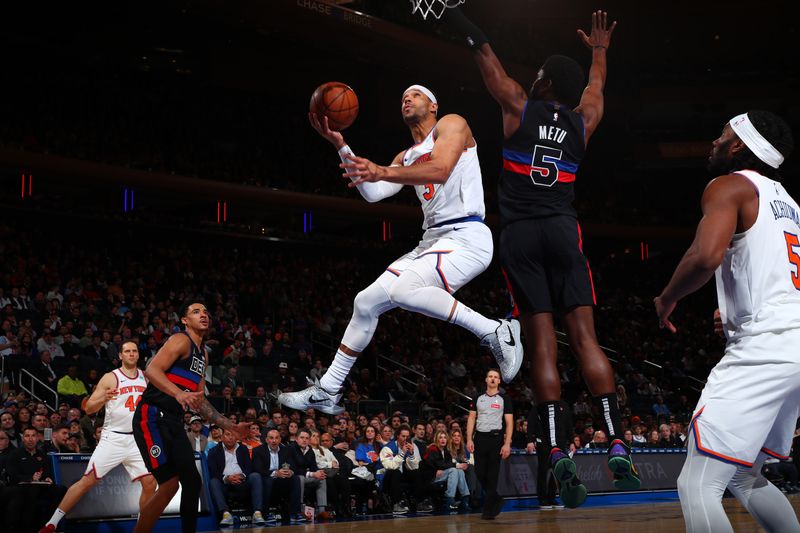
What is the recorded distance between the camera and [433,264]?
6.18 metres

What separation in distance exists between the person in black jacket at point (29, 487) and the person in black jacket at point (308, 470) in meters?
3.79

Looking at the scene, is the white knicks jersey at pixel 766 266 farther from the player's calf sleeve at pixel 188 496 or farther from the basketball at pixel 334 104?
the player's calf sleeve at pixel 188 496

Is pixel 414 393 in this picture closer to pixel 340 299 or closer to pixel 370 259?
pixel 340 299

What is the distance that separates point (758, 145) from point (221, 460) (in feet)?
32.4

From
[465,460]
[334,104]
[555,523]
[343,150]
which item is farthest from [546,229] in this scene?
[465,460]

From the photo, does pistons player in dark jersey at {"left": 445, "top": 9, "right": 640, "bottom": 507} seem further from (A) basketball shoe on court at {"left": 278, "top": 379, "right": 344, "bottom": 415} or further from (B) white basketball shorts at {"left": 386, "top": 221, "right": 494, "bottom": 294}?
(A) basketball shoe on court at {"left": 278, "top": 379, "right": 344, "bottom": 415}

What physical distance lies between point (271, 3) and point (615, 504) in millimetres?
14735

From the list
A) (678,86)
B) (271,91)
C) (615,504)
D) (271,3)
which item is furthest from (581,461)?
(678,86)

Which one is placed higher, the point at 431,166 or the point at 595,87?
the point at 595,87

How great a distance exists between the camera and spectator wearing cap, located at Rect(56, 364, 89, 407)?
14656 millimetres

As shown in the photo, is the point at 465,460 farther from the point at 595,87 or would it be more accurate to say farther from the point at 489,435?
the point at 595,87

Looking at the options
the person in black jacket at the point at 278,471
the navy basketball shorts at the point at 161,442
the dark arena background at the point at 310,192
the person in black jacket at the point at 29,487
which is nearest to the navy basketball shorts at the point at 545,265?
the navy basketball shorts at the point at 161,442

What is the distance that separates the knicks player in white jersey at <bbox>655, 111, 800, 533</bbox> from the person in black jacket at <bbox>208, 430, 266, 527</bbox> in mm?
9115

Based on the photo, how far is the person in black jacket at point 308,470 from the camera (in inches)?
532
